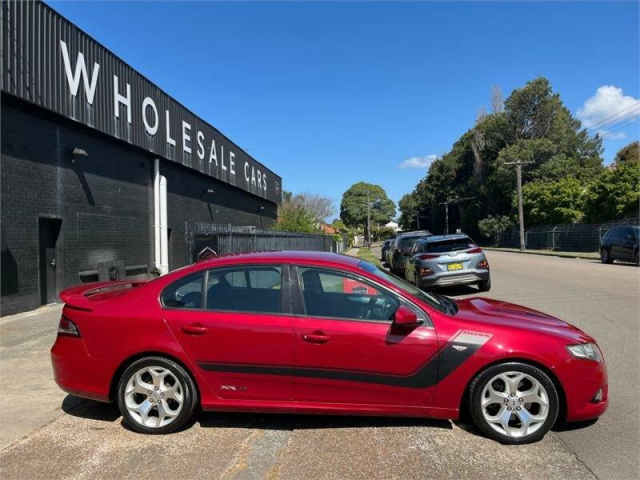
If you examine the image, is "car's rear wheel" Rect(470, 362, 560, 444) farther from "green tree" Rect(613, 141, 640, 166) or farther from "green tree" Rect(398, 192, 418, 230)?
"green tree" Rect(398, 192, 418, 230)

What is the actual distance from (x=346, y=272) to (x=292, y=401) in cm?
115

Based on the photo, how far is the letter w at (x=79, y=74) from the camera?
11.1m

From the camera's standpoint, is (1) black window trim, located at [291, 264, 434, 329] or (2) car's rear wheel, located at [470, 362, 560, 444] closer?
(2) car's rear wheel, located at [470, 362, 560, 444]

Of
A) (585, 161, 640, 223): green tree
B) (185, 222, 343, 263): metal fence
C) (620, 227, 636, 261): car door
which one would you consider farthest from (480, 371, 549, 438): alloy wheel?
(585, 161, 640, 223): green tree

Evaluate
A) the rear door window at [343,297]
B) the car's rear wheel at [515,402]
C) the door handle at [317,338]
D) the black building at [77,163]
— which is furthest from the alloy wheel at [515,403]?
the black building at [77,163]

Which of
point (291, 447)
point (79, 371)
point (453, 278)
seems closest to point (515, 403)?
point (291, 447)

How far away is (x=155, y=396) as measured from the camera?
4.07 meters

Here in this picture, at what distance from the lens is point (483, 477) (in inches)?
130

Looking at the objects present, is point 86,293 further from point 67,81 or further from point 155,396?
point 67,81

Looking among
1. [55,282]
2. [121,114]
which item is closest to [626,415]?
[55,282]

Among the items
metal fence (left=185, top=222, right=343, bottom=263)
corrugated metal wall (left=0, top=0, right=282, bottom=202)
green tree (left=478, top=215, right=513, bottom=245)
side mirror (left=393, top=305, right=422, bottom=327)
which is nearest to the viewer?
side mirror (left=393, top=305, right=422, bottom=327)

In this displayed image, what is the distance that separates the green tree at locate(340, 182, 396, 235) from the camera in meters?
114

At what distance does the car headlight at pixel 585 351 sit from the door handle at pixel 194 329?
294 centimetres

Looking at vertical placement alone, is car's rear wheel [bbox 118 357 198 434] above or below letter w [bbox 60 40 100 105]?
below
